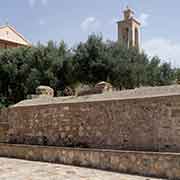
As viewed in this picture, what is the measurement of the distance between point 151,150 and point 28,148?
5356 mm

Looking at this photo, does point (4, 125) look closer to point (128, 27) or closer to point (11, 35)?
point (11, 35)

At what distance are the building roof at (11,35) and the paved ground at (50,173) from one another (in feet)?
92.8

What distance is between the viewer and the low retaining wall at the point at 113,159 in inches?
296

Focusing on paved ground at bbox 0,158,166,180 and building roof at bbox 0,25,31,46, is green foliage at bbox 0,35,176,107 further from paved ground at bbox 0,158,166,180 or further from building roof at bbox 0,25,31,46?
building roof at bbox 0,25,31,46

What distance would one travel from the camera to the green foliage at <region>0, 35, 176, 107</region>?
2073 cm

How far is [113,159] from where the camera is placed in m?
8.73

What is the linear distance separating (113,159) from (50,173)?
2.01 metres

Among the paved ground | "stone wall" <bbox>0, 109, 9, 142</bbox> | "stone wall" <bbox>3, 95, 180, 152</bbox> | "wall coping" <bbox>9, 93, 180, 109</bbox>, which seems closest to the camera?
the paved ground

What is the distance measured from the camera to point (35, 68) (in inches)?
856

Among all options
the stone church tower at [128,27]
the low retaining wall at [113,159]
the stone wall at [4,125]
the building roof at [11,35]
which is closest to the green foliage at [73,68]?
the stone wall at [4,125]

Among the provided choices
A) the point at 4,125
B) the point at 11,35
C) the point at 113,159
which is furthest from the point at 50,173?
the point at 11,35

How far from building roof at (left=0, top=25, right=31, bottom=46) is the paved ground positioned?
28.3m

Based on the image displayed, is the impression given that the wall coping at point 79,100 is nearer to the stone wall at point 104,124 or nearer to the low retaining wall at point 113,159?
the stone wall at point 104,124

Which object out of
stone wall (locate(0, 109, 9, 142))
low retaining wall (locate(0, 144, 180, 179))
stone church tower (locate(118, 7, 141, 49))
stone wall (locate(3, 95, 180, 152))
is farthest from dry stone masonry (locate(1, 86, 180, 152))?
stone church tower (locate(118, 7, 141, 49))
